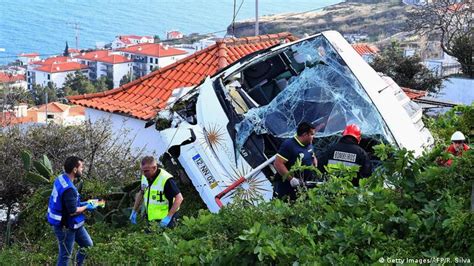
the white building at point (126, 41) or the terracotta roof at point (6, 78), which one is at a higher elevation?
the terracotta roof at point (6, 78)

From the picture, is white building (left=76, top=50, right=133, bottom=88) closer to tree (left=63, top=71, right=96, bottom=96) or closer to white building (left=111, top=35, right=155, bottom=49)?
white building (left=111, top=35, right=155, bottom=49)

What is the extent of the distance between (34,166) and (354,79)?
4598 millimetres

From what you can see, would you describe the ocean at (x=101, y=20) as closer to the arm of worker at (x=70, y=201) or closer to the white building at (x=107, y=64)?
the white building at (x=107, y=64)

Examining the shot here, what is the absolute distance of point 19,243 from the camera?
8.97 meters

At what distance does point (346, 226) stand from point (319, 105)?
13.6 ft

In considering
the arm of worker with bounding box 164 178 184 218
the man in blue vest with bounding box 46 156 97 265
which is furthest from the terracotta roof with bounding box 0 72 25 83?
the arm of worker with bounding box 164 178 184 218

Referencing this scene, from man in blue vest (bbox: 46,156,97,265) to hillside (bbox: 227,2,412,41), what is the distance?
3197 inches

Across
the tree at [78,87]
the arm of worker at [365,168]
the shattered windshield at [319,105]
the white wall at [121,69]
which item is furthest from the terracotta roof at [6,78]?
the white wall at [121,69]

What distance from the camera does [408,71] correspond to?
27.1 metres

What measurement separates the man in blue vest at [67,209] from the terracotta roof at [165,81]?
8.07 metres

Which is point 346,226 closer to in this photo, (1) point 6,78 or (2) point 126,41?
(1) point 6,78

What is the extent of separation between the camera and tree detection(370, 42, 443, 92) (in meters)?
26.4

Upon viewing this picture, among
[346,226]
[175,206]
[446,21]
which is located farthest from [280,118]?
[446,21]

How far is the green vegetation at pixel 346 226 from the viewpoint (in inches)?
166
